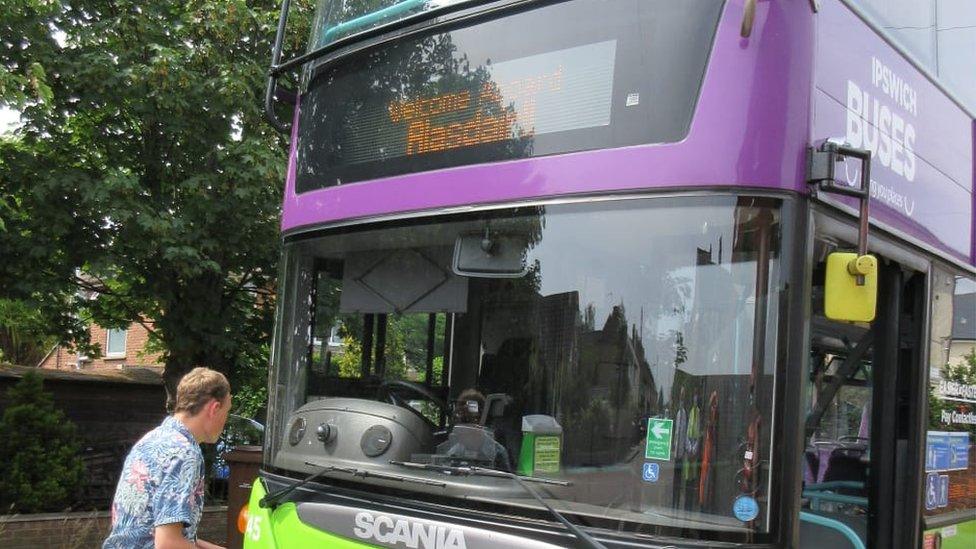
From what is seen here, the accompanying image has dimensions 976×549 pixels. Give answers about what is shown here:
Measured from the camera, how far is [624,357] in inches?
121

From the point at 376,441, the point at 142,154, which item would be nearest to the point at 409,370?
the point at 376,441

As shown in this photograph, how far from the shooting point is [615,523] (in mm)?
2871

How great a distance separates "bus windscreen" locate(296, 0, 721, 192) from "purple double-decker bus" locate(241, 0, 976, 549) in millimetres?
11

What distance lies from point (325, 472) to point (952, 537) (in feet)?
8.52

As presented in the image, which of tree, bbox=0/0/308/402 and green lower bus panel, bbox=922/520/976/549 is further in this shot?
tree, bbox=0/0/308/402

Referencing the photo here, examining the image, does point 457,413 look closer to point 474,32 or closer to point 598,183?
point 598,183

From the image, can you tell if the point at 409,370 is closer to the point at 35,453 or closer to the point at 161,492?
the point at 161,492

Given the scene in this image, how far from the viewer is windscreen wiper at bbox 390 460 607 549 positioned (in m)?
2.84

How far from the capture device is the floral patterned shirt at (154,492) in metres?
3.40

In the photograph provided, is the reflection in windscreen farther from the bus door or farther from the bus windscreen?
the bus door

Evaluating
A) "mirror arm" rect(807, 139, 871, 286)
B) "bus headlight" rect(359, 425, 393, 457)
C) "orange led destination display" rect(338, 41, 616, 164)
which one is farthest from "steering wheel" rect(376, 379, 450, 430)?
"mirror arm" rect(807, 139, 871, 286)

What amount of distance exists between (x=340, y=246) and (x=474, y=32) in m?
1.04

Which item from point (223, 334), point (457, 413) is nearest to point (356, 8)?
point (457, 413)

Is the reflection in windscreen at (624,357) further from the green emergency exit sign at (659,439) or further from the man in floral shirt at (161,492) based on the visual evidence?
the man in floral shirt at (161,492)
